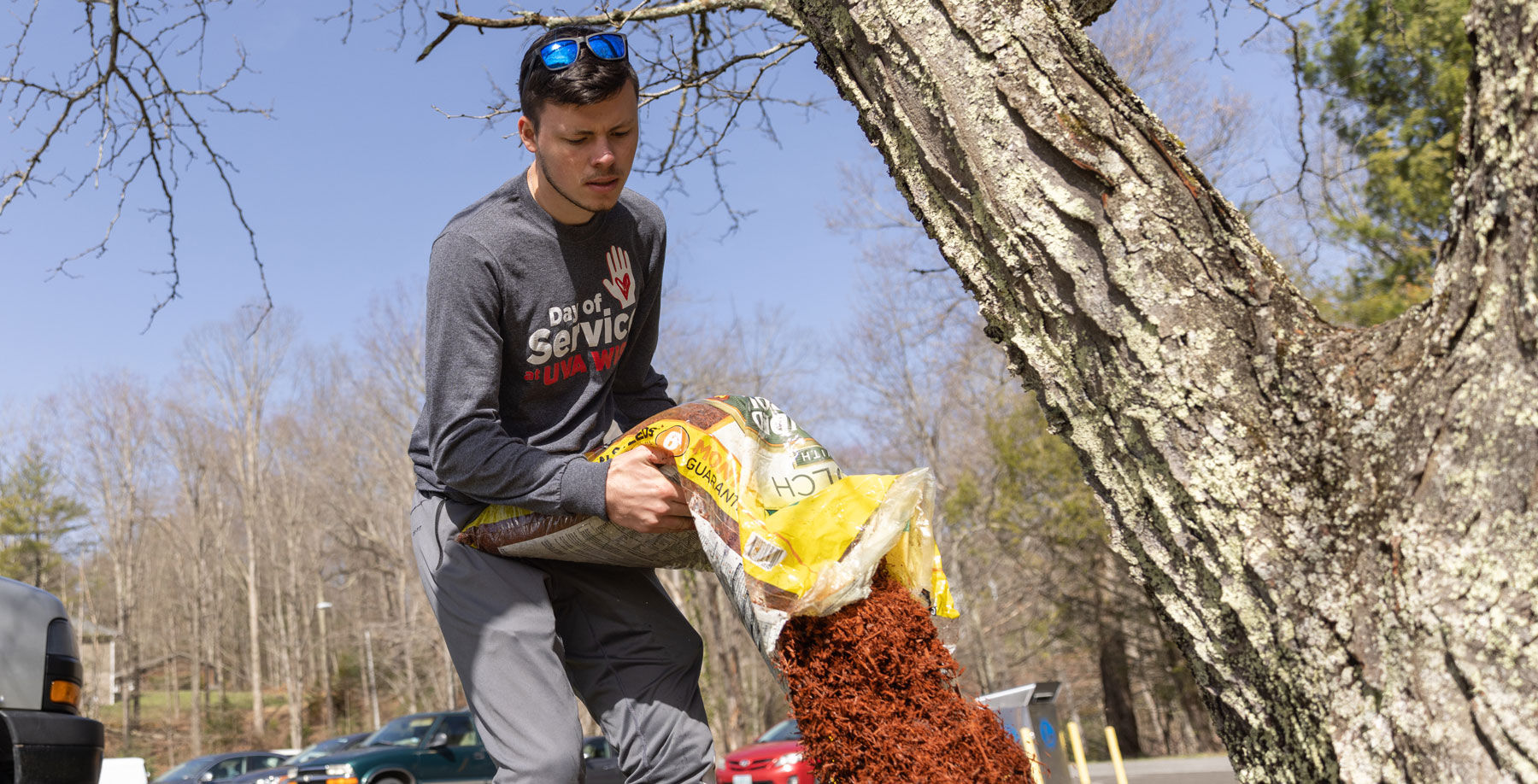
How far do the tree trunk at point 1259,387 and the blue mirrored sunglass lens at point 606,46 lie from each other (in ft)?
2.45

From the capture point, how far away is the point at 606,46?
223 cm

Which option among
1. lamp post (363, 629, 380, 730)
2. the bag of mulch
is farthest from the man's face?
lamp post (363, 629, 380, 730)

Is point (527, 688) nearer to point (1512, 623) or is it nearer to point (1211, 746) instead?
point (1512, 623)

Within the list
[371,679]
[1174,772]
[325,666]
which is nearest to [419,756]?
[1174,772]

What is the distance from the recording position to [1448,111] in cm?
1617

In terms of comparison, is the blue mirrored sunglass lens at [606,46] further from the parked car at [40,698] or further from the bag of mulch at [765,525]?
the parked car at [40,698]

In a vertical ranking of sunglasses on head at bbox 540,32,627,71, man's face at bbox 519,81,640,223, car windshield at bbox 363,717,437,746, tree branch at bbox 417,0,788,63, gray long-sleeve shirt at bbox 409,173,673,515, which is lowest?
car windshield at bbox 363,717,437,746

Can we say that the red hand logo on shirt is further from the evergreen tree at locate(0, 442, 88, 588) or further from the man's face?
the evergreen tree at locate(0, 442, 88, 588)

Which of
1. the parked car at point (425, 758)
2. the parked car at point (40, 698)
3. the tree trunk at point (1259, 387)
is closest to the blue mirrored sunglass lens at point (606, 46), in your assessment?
the tree trunk at point (1259, 387)

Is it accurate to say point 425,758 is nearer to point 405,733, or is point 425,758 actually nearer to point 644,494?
point 405,733

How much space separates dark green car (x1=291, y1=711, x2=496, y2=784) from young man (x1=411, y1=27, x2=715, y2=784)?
378 inches

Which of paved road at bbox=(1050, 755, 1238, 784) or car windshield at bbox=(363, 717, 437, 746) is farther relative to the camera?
paved road at bbox=(1050, 755, 1238, 784)

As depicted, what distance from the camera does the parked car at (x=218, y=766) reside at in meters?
15.7

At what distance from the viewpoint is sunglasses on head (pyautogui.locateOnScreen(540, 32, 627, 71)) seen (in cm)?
218
